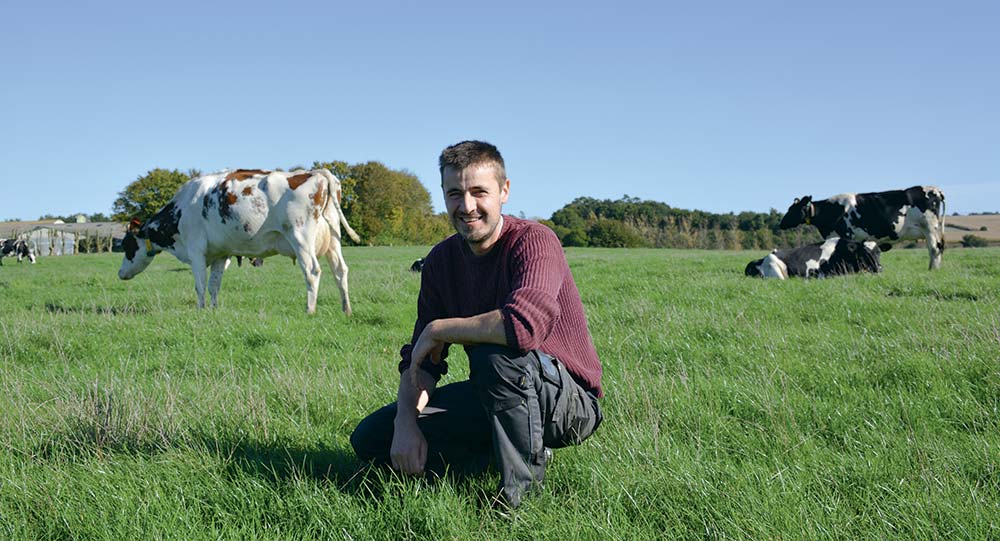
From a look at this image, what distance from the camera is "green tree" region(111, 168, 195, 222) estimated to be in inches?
2442

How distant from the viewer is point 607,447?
3.36 metres

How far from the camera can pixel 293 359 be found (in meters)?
6.18

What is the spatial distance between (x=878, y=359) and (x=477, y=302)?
3563 millimetres

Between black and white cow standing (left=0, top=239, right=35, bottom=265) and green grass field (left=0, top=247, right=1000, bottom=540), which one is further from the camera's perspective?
black and white cow standing (left=0, top=239, right=35, bottom=265)

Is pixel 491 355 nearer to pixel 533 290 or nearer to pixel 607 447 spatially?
pixel 533 290

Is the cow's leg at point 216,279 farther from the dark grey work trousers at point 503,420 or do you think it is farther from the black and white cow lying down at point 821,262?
the black and white cow lying down at point 821,262

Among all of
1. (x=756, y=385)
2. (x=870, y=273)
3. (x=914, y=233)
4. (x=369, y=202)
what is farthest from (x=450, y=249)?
(x=369, y=202)

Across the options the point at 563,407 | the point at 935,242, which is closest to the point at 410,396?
the point at 563,407

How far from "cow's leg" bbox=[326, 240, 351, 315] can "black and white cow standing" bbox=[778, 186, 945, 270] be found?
1201cm

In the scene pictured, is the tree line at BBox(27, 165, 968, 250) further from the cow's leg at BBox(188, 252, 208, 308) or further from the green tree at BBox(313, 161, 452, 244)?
the cow's leg at BBox(188, 252, 208, 308)

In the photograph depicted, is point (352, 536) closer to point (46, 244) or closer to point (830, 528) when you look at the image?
point (830, 528)

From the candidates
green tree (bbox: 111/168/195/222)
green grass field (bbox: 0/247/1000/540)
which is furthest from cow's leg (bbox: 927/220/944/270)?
green tree (bbox: 111/168/195/222)

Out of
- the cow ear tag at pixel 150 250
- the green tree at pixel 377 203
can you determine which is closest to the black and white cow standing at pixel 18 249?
the green tree at pixel 377 203

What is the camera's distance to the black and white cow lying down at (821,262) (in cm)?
1327
